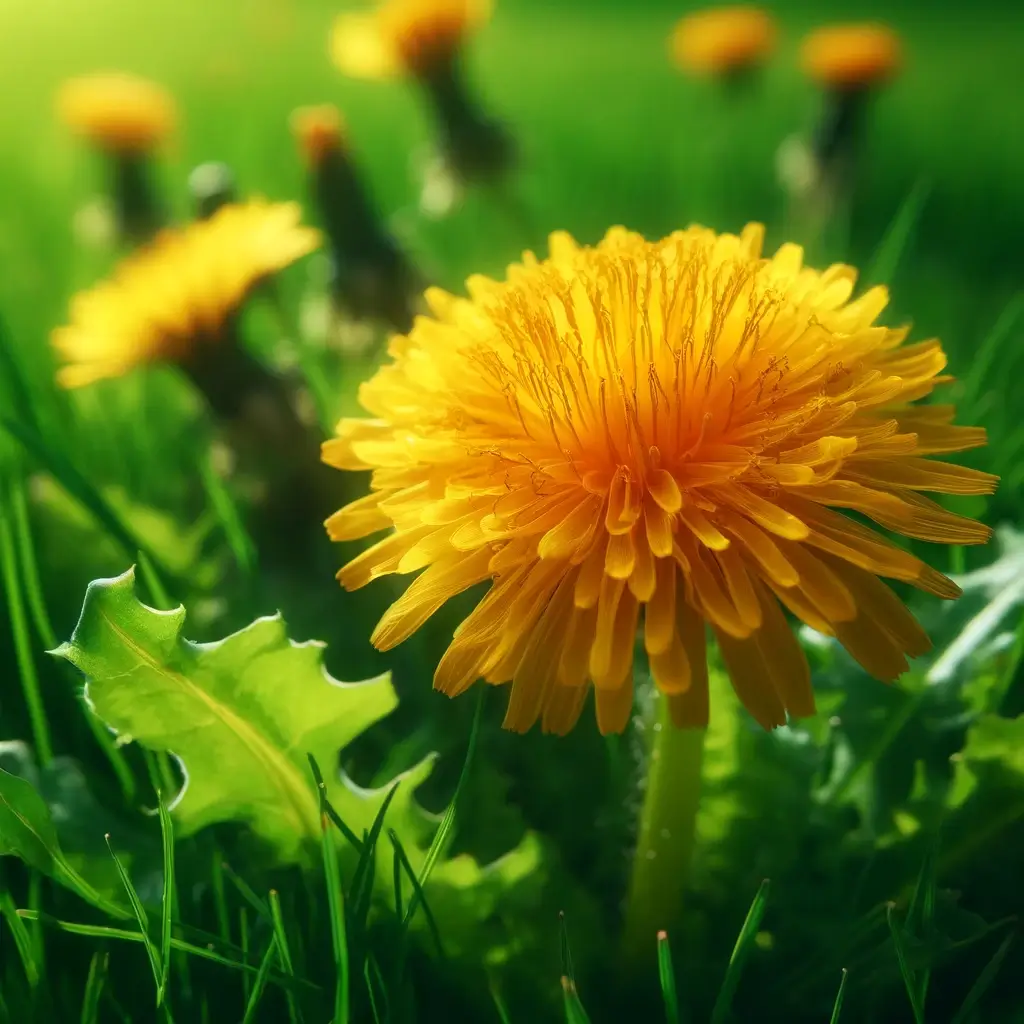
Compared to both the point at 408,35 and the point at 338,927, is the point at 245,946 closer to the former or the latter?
the point at 338,927

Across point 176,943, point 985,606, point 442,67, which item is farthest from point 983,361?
point 442,67

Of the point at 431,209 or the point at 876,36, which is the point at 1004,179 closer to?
the point at 876,36

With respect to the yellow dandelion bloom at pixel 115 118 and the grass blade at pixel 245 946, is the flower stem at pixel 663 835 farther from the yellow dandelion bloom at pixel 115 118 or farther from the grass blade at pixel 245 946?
the yellow dandelion bloom at pixel 115 118

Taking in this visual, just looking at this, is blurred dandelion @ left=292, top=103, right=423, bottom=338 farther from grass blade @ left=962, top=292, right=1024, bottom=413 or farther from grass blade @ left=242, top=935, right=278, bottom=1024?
grass blade @ left=242, top=935, right=278, bottom=1024

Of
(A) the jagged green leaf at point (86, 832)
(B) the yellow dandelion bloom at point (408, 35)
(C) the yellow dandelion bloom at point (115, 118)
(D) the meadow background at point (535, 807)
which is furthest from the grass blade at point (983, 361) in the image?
(C) the yellow dandelion bloom at point (115, 118)

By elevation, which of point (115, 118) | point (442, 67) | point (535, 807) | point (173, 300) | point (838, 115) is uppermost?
point (115, 118)

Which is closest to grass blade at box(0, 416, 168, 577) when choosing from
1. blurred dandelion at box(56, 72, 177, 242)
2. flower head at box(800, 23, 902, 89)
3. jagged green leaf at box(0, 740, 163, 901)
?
jagged green leaf at box(0, 740, 163, 901)
